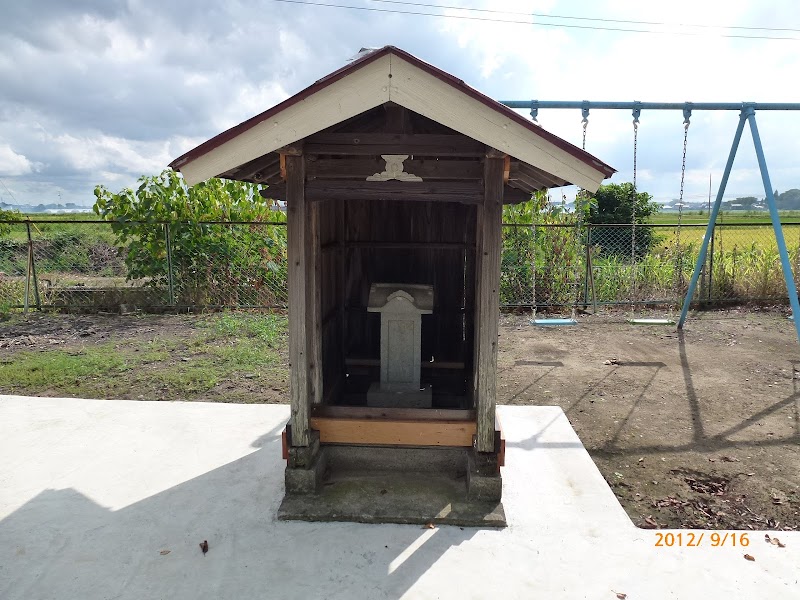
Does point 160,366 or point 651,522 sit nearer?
point 651,522

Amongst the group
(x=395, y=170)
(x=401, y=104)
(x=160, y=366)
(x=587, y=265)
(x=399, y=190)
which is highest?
(x=401, y=104)

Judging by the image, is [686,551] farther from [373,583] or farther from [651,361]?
[651,361]

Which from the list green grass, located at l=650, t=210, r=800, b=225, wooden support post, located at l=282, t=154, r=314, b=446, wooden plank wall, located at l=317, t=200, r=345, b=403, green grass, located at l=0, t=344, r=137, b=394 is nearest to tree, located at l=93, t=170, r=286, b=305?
green grass, located at l=0, t=344, r=137, b=394

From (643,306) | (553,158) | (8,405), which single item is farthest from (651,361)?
(8,405)

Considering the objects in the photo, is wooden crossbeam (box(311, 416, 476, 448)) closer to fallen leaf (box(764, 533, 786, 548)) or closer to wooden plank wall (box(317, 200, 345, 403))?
wooden plank wall (box(317, 200, 345, 403))

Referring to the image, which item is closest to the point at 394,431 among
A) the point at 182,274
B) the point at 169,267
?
the point at 169,267

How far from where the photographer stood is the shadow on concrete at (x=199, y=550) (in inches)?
98.1

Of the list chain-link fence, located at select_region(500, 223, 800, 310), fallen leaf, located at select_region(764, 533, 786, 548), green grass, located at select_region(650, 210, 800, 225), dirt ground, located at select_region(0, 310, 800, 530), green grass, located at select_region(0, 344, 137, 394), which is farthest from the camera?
green grass, located at select_region(650, 210, 800, 225)

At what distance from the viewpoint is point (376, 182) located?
3.11 m

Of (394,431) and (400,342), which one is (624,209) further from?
(394,431)

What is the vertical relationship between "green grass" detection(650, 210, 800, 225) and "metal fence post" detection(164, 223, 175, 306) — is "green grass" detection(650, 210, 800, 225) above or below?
above

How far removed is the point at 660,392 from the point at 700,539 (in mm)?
2817

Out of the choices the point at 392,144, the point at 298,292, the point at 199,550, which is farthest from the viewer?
the point at 298,292

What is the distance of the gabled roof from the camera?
257cm
